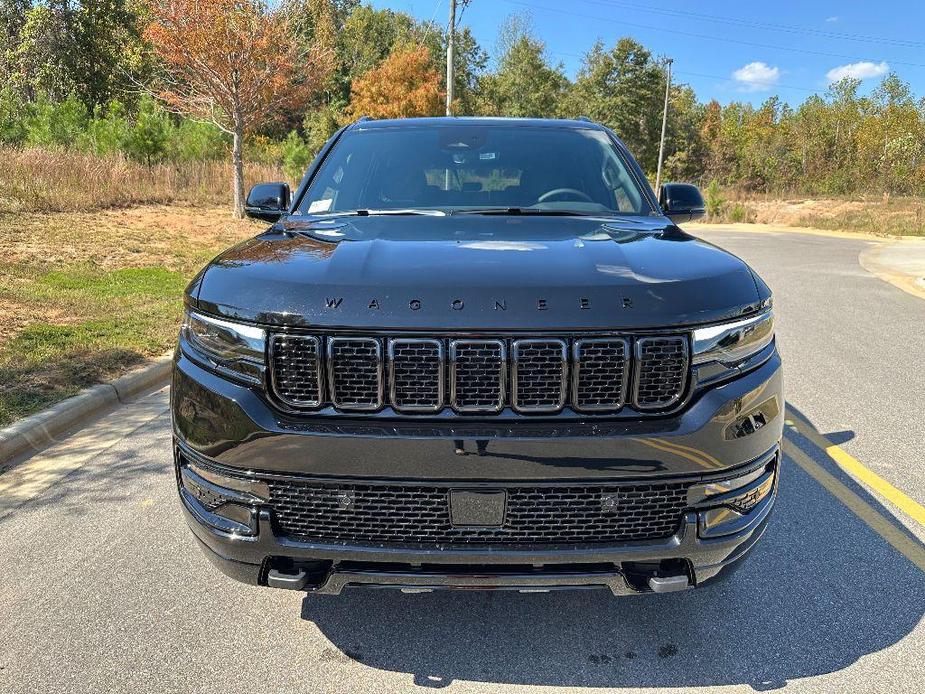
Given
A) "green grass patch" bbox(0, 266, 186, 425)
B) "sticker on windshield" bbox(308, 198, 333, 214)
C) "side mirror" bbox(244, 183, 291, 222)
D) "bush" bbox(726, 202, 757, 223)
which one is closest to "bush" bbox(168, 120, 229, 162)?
"green grass patch" bbox(0, 266, 186, 425)

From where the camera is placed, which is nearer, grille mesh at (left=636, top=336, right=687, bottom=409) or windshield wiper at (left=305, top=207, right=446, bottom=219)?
grille mesh at (left=636, top=336, right=687, bottom=409)

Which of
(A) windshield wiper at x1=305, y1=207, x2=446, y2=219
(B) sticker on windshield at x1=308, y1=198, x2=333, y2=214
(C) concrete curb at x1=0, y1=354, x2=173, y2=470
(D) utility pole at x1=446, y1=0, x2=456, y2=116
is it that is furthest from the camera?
(D) utility pole at x1=446, y1=0, x2=456, y2=116

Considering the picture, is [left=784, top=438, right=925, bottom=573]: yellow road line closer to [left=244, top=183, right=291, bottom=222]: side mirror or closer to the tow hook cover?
the tow hook cover

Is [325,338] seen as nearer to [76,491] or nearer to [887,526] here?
[76,491]

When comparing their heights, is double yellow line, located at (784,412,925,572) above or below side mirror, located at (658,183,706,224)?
below

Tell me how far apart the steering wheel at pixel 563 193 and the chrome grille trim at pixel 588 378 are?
5.13 feet

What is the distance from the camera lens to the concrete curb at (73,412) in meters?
4.35

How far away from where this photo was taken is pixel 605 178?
145 inches

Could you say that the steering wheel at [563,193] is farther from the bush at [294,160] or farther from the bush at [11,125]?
the bush at [294,160]

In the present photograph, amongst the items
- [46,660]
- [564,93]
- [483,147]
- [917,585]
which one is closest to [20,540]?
[46,660]

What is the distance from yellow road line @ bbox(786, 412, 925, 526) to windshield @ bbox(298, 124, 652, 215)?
2075mm

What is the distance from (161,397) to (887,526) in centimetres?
491

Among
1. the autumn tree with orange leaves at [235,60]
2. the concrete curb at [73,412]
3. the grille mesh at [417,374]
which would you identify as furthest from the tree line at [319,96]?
the grille mesh at [417,374]

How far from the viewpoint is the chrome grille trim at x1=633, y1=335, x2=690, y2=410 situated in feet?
6.86
